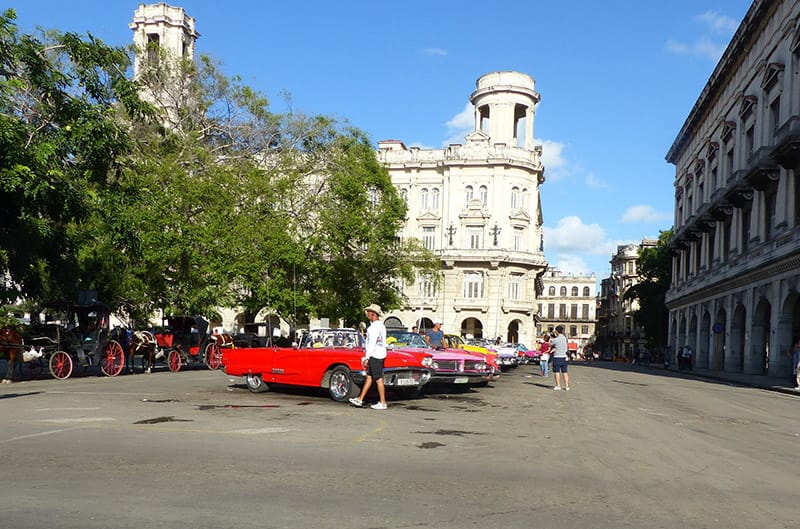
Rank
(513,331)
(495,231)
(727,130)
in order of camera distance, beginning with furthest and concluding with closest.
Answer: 1. (513,331)
2. (495,231)
3. (727,130)

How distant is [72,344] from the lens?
65.1ft

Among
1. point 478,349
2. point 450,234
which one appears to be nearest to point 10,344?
point 478,349

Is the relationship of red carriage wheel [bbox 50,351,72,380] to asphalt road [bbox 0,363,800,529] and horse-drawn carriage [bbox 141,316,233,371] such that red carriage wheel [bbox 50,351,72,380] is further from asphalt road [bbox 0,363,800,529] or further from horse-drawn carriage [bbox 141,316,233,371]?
asphalt road [bbox 0,363,800,529]

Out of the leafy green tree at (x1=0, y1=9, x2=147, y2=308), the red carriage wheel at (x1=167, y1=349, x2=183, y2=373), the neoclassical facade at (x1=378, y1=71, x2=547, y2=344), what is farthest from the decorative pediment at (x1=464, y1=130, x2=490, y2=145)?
the leafy green tree at (x1=0, y1=9, x2=147, y2=308)

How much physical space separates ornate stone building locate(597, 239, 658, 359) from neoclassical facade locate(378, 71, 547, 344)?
53.1 m

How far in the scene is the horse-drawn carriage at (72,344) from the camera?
1842 centimetres

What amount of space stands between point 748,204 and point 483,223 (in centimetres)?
2886

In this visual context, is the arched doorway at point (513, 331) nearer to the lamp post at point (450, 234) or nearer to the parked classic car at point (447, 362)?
the lamp post at point (450, 234)

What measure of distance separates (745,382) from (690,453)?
78.5ft

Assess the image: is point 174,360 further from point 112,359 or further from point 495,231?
point 495,231

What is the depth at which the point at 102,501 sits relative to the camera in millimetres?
5840

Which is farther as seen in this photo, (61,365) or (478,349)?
(478,349)

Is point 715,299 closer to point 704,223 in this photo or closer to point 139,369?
point 704,223

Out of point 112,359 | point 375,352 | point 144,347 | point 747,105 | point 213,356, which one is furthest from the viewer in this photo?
point 747,105
